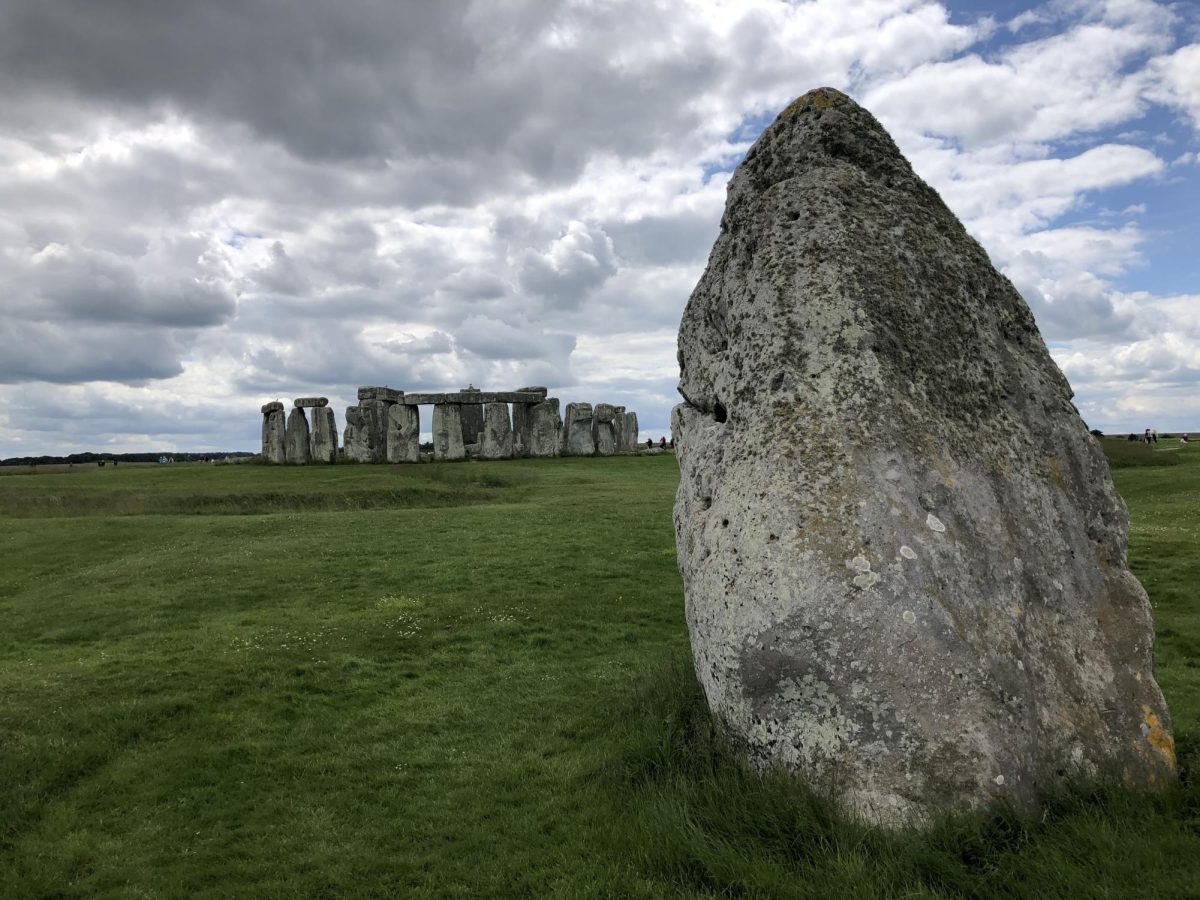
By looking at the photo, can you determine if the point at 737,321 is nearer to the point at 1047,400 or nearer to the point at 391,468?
the point at 1047,400

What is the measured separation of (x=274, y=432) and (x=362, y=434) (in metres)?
6.28

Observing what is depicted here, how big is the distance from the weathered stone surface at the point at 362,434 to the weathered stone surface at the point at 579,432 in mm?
11063

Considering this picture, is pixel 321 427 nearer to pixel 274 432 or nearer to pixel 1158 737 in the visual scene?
pixel 274 432

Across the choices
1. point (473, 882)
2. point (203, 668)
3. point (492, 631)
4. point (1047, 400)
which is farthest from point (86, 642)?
point (1047, 400)

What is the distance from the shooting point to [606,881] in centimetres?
508

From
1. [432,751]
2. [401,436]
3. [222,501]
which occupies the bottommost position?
[432,751]

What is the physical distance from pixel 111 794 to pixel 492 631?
5739 mm

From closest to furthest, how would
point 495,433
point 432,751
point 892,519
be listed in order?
1. point 892,519
2. point 432,751
3. point 495,433

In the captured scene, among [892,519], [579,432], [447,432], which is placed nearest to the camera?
[892,519]

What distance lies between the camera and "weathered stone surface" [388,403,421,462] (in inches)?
1832

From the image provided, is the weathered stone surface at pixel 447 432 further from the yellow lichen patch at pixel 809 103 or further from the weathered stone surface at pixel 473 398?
the yellow lichen patch at pixel 809 103

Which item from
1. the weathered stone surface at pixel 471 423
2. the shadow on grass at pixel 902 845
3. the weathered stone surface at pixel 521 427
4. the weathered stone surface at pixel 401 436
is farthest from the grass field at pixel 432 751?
the weathered stone surface at pixel 471 423

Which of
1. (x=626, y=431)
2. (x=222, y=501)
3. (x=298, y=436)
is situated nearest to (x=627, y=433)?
(x=626, y=431)

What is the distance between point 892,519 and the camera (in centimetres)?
532
